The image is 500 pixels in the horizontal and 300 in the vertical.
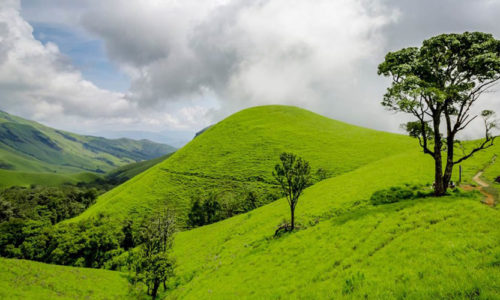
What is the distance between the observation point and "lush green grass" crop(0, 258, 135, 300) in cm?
3677

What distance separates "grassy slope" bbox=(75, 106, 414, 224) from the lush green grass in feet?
138

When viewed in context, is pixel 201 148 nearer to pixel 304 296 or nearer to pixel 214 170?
pixel 214 170

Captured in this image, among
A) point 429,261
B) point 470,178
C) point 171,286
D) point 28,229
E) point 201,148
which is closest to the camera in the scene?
point 429,261

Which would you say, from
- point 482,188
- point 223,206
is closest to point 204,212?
point 223,206

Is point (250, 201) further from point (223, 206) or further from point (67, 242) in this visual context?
point (67, 242)

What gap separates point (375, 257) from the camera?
15.8 m

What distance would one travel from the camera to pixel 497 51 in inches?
919

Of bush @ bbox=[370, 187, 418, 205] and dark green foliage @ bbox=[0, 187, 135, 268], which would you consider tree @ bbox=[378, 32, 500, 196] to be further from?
dark green foliage @ bbox=[0, 187, 135, 268]

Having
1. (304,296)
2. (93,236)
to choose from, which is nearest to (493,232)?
(304,296)

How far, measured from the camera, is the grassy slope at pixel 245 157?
311 feet

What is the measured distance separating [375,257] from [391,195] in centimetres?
1867

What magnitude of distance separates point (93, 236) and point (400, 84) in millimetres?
96519

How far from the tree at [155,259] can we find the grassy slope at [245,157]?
47419 mm

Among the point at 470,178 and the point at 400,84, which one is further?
the point at 470,178
